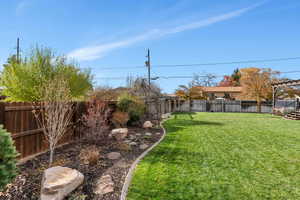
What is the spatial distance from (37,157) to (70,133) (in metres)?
1.47

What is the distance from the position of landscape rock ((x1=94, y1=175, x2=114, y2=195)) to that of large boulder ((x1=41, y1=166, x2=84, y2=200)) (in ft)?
1.02

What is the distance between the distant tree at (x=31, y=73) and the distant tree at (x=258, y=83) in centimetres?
2184

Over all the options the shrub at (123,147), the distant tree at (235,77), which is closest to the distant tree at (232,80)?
the distant tree at (235,77)

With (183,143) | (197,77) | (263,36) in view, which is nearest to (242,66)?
(263,36)

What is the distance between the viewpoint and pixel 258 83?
2245cm

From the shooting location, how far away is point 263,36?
15508mm

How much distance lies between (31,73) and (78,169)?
4.53m

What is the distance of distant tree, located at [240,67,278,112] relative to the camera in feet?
73.4

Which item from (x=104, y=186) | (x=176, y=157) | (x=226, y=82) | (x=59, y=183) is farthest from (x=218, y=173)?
(x=226, y=82)

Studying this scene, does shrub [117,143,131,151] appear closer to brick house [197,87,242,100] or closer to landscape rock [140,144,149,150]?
landscape rock [140,144,149,150]

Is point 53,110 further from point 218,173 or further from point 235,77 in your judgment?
point 235,77

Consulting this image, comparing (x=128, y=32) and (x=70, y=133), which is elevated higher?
(x=128, y=32)

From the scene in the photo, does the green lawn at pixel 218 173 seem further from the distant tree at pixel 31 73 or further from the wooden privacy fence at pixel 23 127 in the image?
the distant tree at pixel 31 73

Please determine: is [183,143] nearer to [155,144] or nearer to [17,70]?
[155,144]
